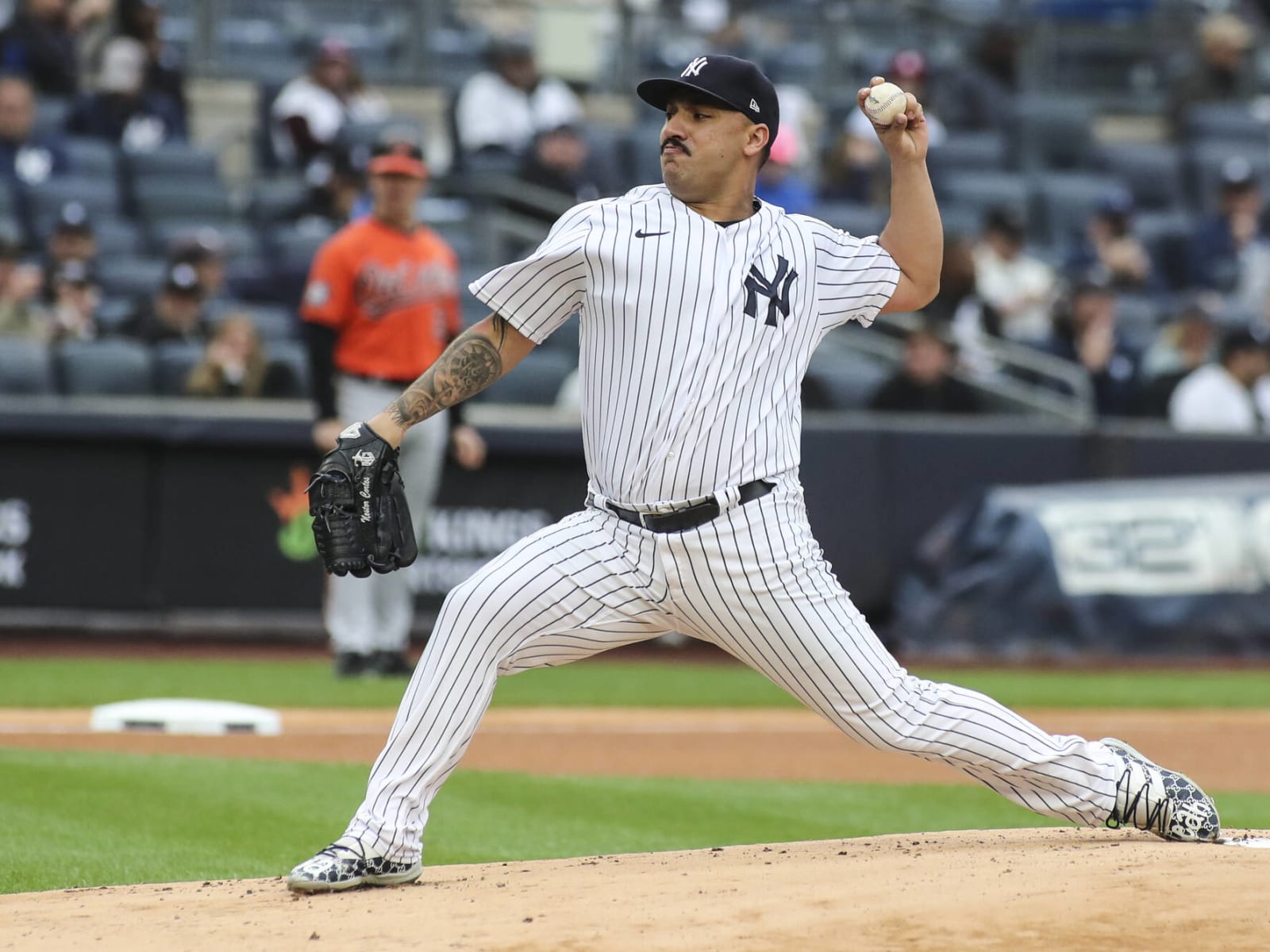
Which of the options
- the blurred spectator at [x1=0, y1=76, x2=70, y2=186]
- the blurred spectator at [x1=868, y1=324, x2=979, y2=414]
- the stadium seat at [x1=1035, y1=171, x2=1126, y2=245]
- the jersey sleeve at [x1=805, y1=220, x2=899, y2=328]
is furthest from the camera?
the stadium seat at [x1=1035, y1=171, x2=1126, y2=245]

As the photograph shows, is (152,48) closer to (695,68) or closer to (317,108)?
(317,108)

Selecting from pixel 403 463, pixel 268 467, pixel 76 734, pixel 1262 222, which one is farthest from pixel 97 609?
pixel 1262 222

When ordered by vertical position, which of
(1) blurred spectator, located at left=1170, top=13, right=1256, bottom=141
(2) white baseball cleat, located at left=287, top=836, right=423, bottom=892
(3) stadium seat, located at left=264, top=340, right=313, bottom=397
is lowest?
(2) white baseball cleat, located at left=287, top=836, right=423, bottom=892

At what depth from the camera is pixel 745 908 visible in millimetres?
3637

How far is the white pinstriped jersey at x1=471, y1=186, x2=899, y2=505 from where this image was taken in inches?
157

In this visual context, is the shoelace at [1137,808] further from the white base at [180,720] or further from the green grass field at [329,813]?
the white base at [180,720]

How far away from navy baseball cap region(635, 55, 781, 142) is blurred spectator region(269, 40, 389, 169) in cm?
885

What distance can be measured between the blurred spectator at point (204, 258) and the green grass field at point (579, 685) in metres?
2.26

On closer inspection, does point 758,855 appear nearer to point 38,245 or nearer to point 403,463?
point 403,463

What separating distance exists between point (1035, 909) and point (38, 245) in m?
9.40

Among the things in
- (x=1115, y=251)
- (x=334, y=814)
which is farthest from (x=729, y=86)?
(x=1115, y=251)

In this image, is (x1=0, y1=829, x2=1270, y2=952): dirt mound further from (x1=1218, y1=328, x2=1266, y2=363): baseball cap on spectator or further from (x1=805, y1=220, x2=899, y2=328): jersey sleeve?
(x1=1218, y1=328, x2=1266, y2=363): baseball cap on spectator

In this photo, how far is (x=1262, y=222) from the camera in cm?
1513

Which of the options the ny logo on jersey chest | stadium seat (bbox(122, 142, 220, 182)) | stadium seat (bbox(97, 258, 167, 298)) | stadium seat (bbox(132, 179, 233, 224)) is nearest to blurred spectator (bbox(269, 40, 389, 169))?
stadium seat (bbox(122, 142, 220, 182))
